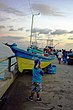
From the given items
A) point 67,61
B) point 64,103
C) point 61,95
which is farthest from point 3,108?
point 67,61

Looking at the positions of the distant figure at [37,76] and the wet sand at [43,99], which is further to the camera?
the distant figure at [37,76]

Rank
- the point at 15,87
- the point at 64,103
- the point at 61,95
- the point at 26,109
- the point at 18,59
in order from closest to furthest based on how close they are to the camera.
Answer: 1. the point at 26,109
2. the point at 64,103
3. the point at 61,95
4. the point at 15,87
5. the point at 18,59

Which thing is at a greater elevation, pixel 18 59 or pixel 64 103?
pixel 18 59

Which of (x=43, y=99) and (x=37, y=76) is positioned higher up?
(x=37, y=76)

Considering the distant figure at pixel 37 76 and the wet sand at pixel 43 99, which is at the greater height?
the distant figure at pixel 37 76

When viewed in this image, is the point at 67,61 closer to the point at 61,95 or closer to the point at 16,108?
the point at 61,95

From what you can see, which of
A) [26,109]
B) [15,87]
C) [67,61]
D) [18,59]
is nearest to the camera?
[26,109]

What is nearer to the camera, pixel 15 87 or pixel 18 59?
pixel 15 87

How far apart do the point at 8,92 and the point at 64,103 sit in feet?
8.68

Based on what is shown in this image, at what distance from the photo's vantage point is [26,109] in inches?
288

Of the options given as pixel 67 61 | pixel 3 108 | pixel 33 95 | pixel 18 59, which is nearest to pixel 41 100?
pixel 33 95

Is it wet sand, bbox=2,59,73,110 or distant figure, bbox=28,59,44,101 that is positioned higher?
distant figure, bbox=28,59,44,101

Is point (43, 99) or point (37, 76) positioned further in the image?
point (43, 99)

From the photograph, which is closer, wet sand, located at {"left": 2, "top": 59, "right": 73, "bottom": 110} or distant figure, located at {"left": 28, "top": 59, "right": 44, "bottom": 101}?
wet sand, located at {"left": 2, "top": 59, "right": 73, "bottom": 110}
